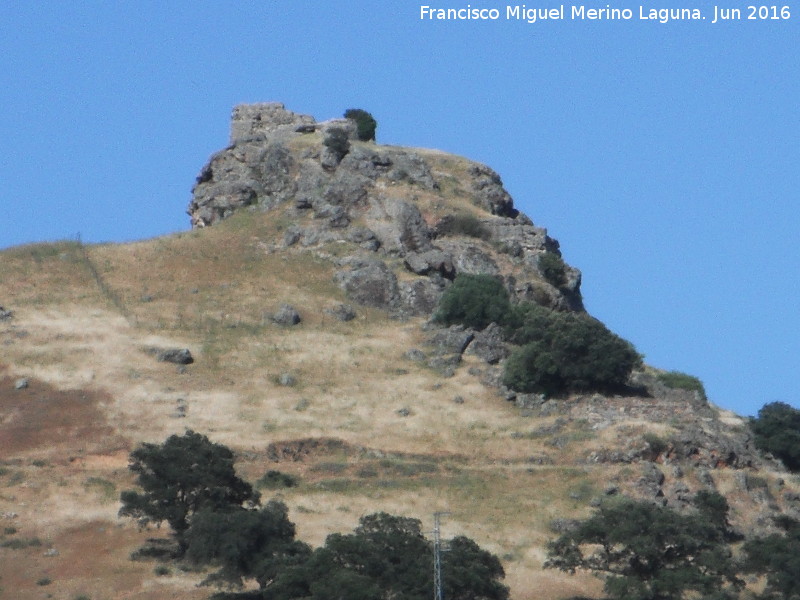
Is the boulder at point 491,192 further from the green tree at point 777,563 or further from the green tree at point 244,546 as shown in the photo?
the green tree at point 244,546

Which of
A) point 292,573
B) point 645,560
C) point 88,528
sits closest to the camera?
point 292,573

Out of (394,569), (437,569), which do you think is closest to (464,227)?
(394,569)

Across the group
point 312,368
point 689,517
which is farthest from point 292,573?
point 312,368

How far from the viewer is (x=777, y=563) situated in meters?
67.9

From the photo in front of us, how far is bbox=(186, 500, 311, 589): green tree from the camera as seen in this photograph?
6512cm

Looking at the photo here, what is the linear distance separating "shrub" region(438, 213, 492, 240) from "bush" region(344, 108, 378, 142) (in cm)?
1384

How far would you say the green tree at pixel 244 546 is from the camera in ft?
214

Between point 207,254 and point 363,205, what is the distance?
8.79 metres

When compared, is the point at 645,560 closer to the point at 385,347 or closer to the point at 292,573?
the point at 292,573

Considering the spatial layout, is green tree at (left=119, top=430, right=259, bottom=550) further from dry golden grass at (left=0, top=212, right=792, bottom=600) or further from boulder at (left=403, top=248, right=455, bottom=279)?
boulder at (left=403, top=248, right=455, bottom=279)

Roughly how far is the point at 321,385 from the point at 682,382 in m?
19.7

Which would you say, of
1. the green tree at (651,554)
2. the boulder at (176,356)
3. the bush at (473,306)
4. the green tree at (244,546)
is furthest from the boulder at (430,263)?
the green tree at (244,546)

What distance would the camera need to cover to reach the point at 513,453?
82.9m

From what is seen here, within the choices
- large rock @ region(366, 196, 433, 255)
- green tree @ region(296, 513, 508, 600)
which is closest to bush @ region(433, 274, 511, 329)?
large rock @ region(366, 196, 433, 255)
